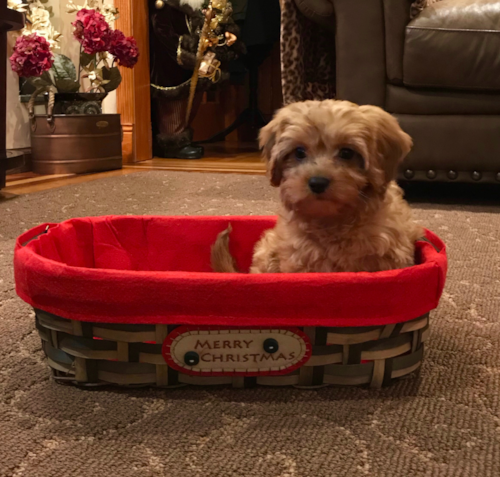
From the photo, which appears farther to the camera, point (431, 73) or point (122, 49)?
point (122, 49)

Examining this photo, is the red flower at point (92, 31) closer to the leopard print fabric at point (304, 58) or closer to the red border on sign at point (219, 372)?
the leopard print fabric at point (304, 58)

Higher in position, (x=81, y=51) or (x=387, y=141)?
(x=81, y=51)

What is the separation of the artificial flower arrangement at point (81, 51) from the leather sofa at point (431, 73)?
138 centimetres

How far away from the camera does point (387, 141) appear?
1071mm

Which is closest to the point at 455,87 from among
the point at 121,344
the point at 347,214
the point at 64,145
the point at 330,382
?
the point at 347,214

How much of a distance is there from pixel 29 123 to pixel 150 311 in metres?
2.92

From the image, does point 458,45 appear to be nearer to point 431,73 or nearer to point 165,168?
point 431,73

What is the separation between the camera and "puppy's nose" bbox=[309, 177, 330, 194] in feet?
3.33

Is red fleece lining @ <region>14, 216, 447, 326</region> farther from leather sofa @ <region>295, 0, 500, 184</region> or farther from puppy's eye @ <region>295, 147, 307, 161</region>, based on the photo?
leather sofa @ <region>295, 0, 500, 184</region>

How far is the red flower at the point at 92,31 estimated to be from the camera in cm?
326

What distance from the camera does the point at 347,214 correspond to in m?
1.07

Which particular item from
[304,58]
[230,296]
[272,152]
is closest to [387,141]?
[272,152]

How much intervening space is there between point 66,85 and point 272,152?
8.41 feet

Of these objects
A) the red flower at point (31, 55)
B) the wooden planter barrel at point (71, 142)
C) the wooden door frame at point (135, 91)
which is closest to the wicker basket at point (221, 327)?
the red flower at point (31, 55)
